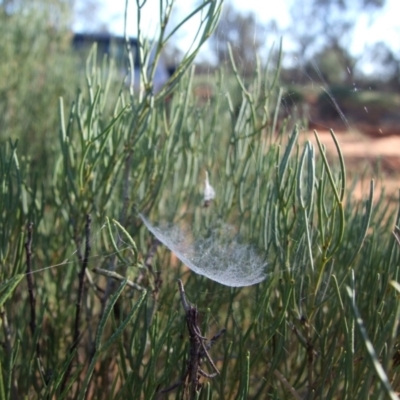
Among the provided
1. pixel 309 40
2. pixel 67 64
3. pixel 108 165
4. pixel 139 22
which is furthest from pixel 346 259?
pixel 309 40

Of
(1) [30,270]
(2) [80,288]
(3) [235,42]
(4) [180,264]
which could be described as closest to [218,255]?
(4) [180,264]

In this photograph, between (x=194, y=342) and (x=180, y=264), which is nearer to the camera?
(x=194, y=342)

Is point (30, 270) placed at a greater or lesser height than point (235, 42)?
lesser

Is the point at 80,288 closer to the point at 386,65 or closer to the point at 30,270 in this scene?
the point at 30,270

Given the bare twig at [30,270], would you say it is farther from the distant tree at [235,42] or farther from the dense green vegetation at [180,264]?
the distant tree at [235,42]

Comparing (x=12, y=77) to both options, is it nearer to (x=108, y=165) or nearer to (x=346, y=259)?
(x=108, y=165)

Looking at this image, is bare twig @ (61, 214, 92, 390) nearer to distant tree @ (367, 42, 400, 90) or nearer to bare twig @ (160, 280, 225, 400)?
bare twig @ (160, 280, 225, 400)

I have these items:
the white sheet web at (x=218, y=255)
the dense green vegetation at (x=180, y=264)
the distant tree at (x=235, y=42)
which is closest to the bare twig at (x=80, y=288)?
the dense green vegetation at (x=180, y=264)

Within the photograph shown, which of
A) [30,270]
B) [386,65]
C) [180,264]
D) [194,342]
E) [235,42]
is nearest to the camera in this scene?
[194,342]

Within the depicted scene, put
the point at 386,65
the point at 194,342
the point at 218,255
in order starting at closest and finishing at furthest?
the point at 194,342, the point at 218,255, the point at 386,65
